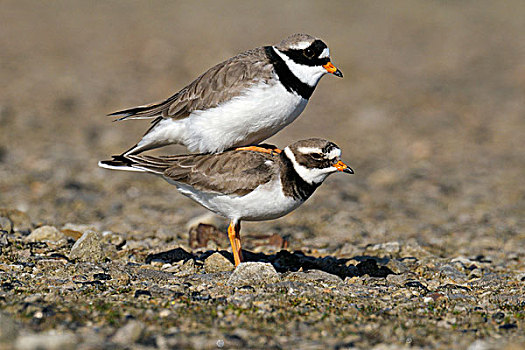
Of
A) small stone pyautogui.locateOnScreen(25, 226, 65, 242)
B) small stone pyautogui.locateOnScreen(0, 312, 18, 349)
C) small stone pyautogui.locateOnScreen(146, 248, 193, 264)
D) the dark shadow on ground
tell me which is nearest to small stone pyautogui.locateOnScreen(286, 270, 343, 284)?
the dark shadow on ground

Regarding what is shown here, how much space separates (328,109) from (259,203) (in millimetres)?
9909

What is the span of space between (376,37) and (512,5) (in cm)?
773

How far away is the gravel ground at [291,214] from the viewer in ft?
17.3

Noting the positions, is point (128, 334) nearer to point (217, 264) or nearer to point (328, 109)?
point (217, 264)

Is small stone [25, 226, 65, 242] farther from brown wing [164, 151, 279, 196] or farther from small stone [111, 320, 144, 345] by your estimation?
small stone [111, 320, 144, 345]

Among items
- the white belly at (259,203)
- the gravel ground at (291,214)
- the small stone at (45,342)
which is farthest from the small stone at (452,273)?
the small stone at (45,342)

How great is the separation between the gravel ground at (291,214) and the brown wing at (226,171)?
2.53 feet

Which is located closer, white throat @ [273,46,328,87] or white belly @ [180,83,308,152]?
white belly @ [180,83,308,152]

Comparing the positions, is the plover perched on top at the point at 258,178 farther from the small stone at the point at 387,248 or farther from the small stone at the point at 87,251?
the small stone at the point at 387,248

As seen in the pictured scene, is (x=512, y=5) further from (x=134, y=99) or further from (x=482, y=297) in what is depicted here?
(x=482, y=297)

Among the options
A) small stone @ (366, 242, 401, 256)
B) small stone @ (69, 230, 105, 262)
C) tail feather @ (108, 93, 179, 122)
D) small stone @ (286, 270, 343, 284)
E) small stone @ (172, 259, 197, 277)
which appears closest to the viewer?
small stone @ (286, 270, 343, 284)

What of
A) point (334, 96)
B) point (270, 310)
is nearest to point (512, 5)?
point (334, 96)

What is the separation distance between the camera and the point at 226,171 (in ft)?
21.8

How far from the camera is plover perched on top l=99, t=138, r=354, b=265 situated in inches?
252
